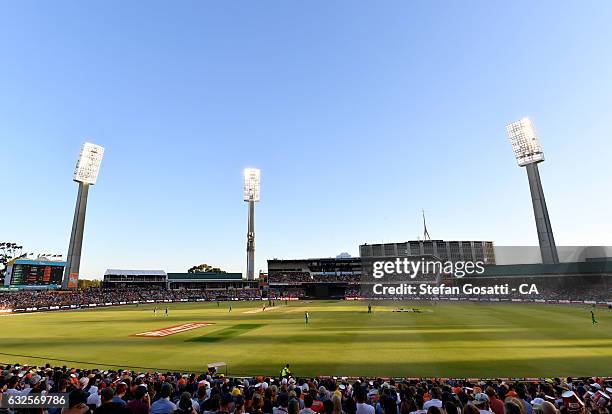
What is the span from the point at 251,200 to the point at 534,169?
276ft

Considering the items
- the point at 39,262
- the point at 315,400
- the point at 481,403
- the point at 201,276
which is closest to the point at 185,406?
the point at 315,400

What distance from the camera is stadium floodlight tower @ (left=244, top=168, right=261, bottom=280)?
11606 cm

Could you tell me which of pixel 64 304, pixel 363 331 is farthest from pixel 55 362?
pixel 64 304

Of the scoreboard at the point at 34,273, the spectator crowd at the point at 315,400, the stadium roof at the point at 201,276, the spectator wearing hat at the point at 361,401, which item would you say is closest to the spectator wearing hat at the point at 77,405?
the spectator crowd at the point at 315,400

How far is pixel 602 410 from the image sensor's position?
814 centimetres

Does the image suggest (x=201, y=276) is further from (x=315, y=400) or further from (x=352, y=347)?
(x=315, y=400)

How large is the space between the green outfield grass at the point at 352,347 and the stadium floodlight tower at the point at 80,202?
Answer: 2088 inches

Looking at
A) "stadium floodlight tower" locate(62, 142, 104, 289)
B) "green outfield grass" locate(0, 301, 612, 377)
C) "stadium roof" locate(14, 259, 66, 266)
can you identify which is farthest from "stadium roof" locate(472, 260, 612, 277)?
"stadium roof" locate(14, 259, 66, 266)

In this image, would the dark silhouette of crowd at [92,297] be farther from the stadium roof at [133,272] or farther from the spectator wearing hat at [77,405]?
the spectator wearing hat at [77,405]

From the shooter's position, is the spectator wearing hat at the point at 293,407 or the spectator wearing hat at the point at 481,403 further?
the spectator wearing hat at the point at 481,403

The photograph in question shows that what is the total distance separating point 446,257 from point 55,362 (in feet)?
521

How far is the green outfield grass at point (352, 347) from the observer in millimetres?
19734

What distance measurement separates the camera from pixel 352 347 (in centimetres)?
2550

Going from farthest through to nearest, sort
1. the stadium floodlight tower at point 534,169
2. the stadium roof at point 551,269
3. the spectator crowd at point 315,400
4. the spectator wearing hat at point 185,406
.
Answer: the stadium floodlight tower at point 534,169
the stadium roof at point 551,269
the spectator wearing hat at point 185,406
the spectator crowd at point 315,400
